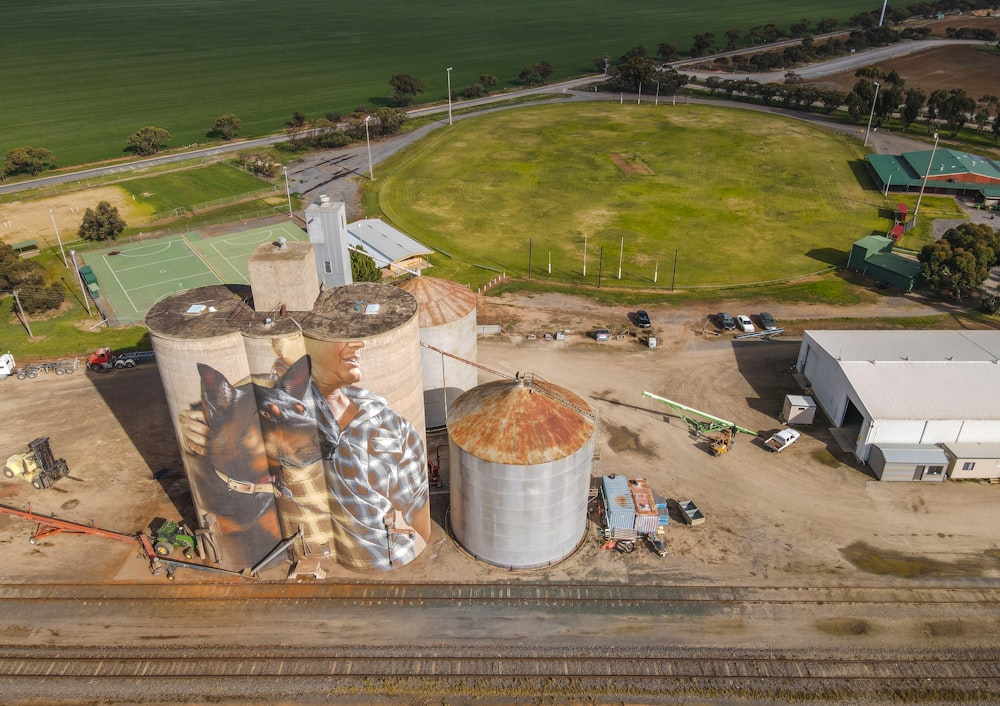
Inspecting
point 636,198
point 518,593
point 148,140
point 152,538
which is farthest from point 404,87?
point 518,593

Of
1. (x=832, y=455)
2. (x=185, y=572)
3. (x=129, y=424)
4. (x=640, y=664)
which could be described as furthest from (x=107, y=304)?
(x=832, y=455)

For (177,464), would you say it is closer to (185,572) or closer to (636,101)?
(185,572)

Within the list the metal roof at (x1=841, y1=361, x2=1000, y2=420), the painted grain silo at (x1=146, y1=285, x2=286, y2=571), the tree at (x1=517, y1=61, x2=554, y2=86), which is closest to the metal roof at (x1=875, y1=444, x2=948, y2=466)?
the metal roof at (x1=841, y1=361, x2=1000, y2=420)

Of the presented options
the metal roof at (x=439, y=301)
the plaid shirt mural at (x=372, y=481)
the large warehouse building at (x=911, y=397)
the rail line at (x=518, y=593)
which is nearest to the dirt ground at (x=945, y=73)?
the large warehouse building at (x=911, y=397)

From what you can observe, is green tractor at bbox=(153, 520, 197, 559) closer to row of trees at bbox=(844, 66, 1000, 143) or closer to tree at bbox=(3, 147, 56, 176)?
tree at bbox=(3, 147, 56, 176)

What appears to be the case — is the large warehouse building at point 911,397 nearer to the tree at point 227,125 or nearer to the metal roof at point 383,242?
the metal roof at point 383,242

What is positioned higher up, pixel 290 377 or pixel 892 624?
pixel 290 377
